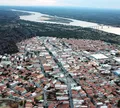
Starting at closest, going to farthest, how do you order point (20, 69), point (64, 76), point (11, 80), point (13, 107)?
1. point (13, 107)
2. point (11, 80)
3. point (64, 76)
4. point (20, 69)

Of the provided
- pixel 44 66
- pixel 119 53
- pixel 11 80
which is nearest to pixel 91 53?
pixel 119 53

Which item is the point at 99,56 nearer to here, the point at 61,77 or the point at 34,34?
the point at 61,77

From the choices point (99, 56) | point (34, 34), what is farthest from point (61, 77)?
point (34, 34)

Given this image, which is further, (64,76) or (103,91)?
(64,76)

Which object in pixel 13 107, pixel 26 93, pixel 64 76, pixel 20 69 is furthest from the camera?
pixel 20 69

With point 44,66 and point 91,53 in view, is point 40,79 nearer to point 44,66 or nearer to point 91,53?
point 44,66

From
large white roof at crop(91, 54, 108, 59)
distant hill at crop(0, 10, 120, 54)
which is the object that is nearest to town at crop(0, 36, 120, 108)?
large white roof at crop(91, 54, 108, 59)

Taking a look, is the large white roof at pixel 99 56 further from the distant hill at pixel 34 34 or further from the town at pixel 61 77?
the distant hill at pixel 34 34

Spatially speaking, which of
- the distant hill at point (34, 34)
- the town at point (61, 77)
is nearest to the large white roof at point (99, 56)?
the town at point (61, 77)
